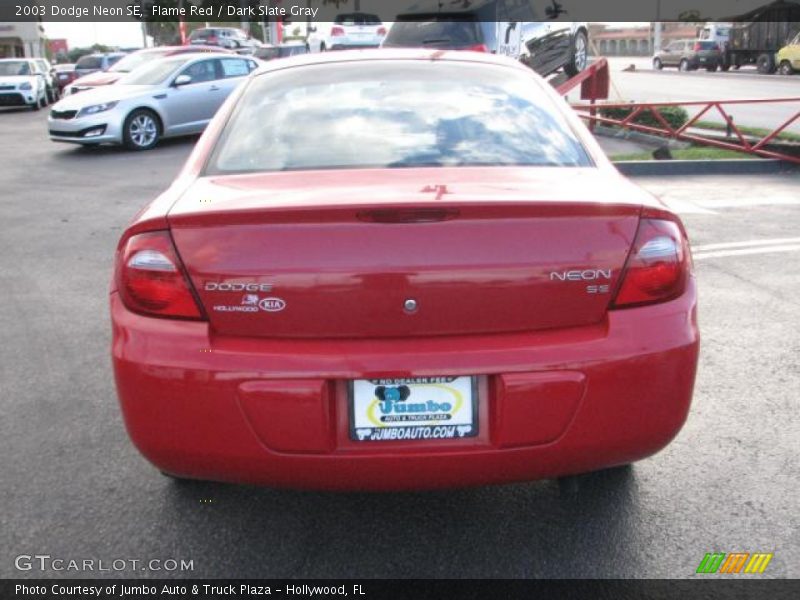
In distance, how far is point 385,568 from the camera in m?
2.62

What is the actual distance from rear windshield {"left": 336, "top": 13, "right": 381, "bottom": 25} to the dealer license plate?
23.3 m

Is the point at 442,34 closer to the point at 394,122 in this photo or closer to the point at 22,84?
the point at 394,122

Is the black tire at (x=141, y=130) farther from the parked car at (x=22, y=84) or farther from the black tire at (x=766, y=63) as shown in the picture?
the black tire at (x=766, y=63)

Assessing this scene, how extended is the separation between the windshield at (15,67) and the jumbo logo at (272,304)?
25811mm

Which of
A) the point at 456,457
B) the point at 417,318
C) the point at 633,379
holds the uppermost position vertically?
the point at 417,318

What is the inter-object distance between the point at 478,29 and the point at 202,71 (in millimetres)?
4959

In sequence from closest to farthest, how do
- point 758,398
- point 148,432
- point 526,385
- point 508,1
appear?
point 526,385
point 148,432
point 758,398
point 508,1

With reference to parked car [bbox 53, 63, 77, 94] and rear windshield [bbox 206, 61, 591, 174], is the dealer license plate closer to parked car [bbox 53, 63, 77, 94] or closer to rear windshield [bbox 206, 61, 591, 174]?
rear windshield [bbox 206, 61, 591, 174]

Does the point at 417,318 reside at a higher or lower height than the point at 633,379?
higher

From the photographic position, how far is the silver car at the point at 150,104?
1352 centimetres

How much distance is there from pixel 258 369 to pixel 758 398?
2.56 meters

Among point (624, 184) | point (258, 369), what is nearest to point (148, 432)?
point (258, 369)

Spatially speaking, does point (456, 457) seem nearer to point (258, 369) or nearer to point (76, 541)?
point (258, 369)

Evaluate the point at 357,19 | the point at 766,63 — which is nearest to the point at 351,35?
the point at 357,19
